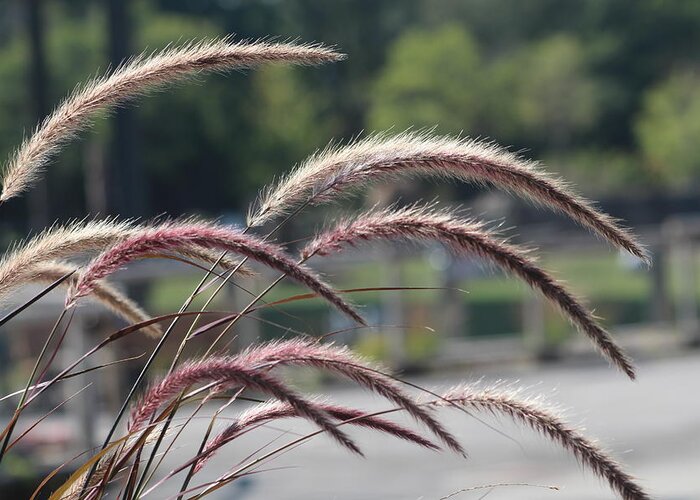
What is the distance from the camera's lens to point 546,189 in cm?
212

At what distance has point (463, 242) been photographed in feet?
7.04

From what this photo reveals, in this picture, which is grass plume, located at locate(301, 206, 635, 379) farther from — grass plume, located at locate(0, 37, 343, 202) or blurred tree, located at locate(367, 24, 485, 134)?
blurred tree, located at locate(367, 24, 485, 134)

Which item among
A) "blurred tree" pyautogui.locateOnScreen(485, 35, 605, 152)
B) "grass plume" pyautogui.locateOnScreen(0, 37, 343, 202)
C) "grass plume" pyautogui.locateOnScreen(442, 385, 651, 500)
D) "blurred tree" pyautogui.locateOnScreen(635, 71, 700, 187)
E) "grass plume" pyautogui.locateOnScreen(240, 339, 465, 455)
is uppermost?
"blurred tree" pyautogui.locateOnScreen(485, 35, 605, 152)

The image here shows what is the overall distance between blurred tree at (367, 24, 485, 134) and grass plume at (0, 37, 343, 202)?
46.3m

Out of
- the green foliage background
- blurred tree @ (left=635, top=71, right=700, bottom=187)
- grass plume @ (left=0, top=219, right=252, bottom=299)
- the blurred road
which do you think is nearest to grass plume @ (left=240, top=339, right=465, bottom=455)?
grass plume @ (left=0, top=219, right=252, bottom=299)

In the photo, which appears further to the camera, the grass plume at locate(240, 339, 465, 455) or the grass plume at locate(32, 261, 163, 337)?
the grass plume at locate(32, 261, 163, 337)

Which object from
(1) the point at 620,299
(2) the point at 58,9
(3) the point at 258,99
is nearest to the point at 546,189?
(1) the point at 620,299

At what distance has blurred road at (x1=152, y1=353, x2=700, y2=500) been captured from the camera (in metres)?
8.24

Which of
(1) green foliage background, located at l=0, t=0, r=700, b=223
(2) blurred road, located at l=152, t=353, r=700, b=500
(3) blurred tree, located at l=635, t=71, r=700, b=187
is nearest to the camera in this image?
(2) blurred road, located at l=152, t=353, r=700, b=500

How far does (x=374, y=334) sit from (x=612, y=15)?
163ft

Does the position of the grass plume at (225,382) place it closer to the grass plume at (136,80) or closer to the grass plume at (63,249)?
the grass plume at (63,249)

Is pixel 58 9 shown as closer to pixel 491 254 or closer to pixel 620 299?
pixel 620 299

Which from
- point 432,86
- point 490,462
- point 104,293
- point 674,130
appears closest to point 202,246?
point 104,293

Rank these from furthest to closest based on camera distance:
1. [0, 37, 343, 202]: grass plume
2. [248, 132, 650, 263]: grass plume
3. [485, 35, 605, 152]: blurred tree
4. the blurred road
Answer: [485, 35, 605, 152]: blurred tree → the blurred road → [0, 37, 343, 202]: grass plume → [248, 132, 650, 263]: grass plume
